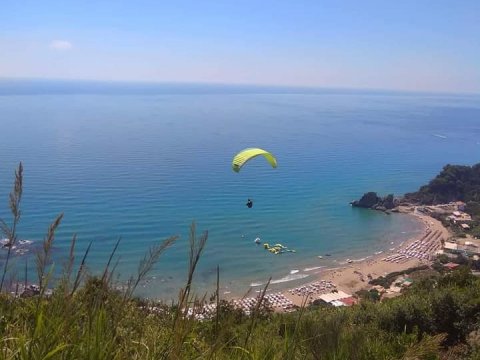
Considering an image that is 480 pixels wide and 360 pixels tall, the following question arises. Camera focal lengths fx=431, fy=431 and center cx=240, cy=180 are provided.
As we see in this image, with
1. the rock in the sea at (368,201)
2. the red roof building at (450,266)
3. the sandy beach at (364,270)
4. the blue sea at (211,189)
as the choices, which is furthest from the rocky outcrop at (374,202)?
the red roof building at (450,266)

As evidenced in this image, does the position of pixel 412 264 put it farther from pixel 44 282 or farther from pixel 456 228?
pixel 44 282

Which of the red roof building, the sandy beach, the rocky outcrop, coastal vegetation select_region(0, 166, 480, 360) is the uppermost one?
coastal vegetation select_region(0, 166, 480, 360)

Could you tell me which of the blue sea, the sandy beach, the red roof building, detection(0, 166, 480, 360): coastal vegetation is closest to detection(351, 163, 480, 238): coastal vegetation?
the blue sea

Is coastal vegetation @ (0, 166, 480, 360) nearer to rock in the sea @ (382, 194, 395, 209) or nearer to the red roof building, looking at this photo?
the red roof building

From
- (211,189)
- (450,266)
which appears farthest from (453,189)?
(211,189)

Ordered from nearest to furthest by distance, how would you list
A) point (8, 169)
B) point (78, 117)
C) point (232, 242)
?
1. point (232, 242)
2. point (8, 169)
3. point (78, 117)

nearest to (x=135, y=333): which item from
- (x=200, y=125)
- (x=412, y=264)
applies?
(x=412, y=264)

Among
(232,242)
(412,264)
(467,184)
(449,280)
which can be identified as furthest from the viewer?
(467,184)
